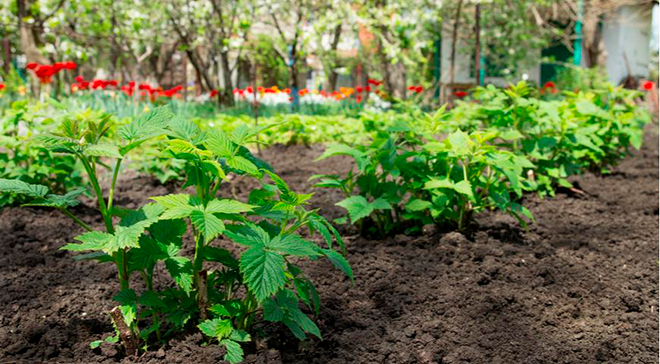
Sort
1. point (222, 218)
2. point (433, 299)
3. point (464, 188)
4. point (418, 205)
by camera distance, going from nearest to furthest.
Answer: point (222, 218) → point (433, 299) → point (464, 188) → point (418, 205)

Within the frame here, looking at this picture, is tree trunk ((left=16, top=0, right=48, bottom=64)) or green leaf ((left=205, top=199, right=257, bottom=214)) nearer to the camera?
green leaf ((left=205, top=199, right=257, bottom=214))

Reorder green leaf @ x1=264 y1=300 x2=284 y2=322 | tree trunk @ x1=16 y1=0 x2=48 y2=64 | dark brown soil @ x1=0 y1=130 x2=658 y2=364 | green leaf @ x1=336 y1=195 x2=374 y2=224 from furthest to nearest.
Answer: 1. tree trunk @ x1=16 y1=0 x2=48 y2=64
2. green leaf @ x1=336 y1=195 x2=374 y2=224
3. dark brown soil @ x1=0 y1=130 x2=658 y2=364
4. green leaf @ x1=264 y1=300 x2=284 y2=322

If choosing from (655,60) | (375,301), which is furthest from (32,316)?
(655,60)

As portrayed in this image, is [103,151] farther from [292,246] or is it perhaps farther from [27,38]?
[27,38]

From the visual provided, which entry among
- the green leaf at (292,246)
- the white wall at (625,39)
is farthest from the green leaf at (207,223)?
the white wall at (625,39)

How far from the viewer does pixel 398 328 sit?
196cm

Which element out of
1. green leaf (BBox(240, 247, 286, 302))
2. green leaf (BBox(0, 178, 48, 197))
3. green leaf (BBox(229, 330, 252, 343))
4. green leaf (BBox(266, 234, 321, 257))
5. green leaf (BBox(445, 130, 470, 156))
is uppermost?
green leaf (BBox(445, 130, 470, 156))

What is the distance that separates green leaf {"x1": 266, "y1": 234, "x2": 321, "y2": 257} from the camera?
55.6 inches

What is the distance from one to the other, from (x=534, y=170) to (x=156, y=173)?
→ 256 centimetres

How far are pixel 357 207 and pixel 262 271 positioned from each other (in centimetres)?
118

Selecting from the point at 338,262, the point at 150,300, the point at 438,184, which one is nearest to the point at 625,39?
the point at 438,184

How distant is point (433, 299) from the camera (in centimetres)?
218

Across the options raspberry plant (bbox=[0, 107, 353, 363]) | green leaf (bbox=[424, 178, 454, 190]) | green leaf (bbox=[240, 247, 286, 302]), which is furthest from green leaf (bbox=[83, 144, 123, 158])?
green leaf (bbox=[424, 178, 454, 190])

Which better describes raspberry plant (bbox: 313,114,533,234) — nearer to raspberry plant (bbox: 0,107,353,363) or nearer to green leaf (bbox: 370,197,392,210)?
green leaf (bbox: 370,197,392,210)
